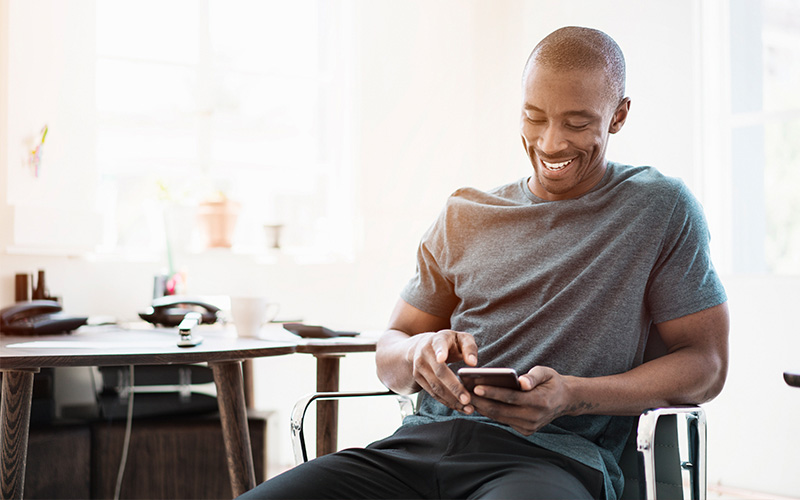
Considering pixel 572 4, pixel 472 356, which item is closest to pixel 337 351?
pixel 472 356

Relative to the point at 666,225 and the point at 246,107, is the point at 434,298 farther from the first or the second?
the point at 246,107

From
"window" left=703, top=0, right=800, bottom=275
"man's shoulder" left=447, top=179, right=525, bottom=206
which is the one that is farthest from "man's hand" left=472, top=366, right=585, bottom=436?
"window" left=703, top=0, right=800, bottom=275

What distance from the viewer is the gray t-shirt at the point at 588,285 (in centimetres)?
131

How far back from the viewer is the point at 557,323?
1349mm

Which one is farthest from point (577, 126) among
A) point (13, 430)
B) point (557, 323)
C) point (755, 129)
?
point (755, 129)

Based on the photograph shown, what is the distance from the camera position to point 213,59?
3396 mm

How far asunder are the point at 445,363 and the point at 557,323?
26 centimetres

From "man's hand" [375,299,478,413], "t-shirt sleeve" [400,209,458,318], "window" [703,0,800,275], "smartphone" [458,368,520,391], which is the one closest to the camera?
"smartphone" [458,368,520,391]

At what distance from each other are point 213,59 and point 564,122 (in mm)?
2412

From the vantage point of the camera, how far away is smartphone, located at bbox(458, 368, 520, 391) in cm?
110

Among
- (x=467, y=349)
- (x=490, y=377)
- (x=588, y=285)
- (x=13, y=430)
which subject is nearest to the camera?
(x=490, y=377)

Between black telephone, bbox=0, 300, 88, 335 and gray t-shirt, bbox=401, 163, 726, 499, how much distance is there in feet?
3.66

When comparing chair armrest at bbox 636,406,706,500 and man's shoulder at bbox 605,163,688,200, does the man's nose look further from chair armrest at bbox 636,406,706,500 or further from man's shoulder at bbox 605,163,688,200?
chair armrest at bbox 636,406,706,500

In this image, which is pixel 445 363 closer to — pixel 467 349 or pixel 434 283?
pixel 467 349
